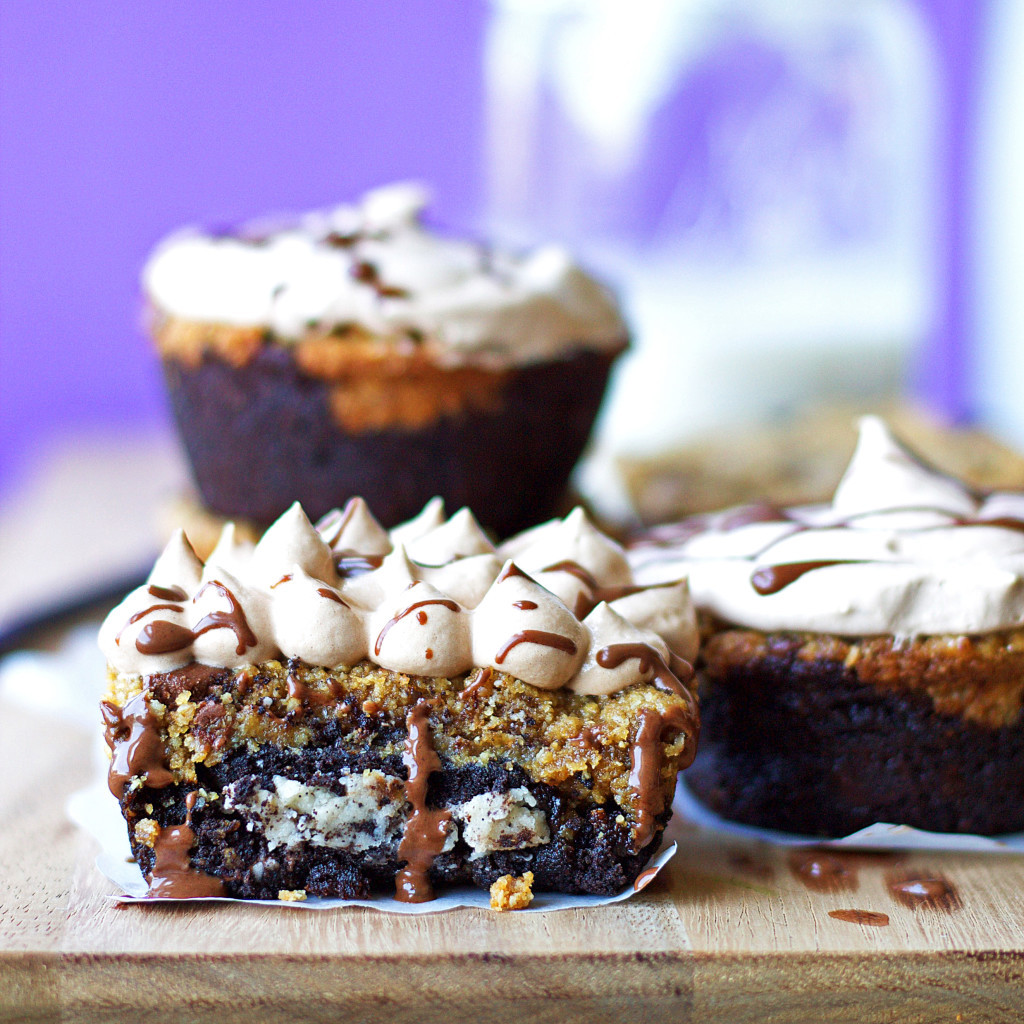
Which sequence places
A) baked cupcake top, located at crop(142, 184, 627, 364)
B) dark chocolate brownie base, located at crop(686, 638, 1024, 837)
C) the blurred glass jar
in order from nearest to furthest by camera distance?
dark chocolate brownie base, located at crop(686, 638, 1024, 837) → baked cupcake top, located at crop(142, 184, 627, 364) → the blurred glass jar

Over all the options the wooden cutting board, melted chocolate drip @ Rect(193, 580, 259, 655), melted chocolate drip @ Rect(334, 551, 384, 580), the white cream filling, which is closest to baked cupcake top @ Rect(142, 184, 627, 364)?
melted chocolate drip @ Rect(334, 551, 384, 580)

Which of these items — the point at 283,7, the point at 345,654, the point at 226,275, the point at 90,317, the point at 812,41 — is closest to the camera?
the point at 345,654

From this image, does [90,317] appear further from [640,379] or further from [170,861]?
[170,861]

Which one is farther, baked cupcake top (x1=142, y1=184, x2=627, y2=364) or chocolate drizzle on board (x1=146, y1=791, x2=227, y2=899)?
baked cupcake top (x1=142, y1=184, x2=627, y2=364)

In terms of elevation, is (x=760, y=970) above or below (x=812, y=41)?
below

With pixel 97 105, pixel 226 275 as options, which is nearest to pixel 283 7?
pixel 97 105

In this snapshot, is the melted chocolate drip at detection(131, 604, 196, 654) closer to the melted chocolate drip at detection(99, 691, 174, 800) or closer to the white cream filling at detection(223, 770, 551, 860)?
the melted chocolate drip at detection(99, 691, 174, 800)

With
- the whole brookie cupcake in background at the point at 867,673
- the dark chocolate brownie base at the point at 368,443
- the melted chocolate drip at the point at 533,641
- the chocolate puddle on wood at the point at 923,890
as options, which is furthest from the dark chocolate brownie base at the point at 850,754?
the dark chocolate brownie base at the point at 368,443
